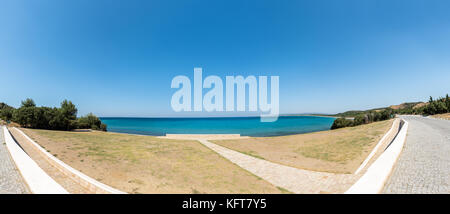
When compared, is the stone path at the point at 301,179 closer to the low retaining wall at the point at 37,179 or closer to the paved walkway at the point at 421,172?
the paved walkway at the point at 421,172

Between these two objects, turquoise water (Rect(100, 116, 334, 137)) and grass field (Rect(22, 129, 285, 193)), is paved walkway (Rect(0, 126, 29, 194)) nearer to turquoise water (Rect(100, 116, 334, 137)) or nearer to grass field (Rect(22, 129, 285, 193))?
grass field (Rect(22, 129, 285, 193))

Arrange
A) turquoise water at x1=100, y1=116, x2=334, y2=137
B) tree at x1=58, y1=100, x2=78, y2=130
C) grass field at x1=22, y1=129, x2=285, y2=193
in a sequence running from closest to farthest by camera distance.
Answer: grass field at x1=22, y1=129, x2=285, y2=193 < tree at x1=58, y1=100, x2=78, y2=130 < turquoise water at x1=100, y1=116, x2=334, y2=137

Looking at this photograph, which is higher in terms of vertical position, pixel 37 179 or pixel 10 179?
pixel 37 179

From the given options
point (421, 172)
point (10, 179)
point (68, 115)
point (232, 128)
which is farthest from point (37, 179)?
point (232, 128)

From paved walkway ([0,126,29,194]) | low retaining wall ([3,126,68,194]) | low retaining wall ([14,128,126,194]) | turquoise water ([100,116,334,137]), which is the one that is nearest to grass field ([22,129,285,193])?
low retaining wall ([14,128,126,194])

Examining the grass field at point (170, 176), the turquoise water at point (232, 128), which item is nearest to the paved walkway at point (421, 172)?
the grass field at point (170, 176)

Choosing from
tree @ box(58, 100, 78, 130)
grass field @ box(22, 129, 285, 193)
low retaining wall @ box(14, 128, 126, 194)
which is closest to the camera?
low retaining wall @ box(14, 128, 126, 194)

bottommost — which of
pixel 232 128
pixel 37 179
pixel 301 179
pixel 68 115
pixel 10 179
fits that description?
pixel 232 128

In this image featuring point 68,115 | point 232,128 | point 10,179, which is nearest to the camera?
point 10,179

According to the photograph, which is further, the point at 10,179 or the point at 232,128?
the point at 232,128

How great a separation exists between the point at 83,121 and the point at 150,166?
3930 centimetres

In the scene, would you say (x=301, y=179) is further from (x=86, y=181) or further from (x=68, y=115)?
(x=68, y=115)

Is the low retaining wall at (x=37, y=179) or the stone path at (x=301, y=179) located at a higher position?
the low retaining wall at (x=37, y=179)
